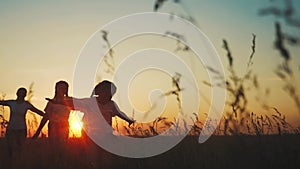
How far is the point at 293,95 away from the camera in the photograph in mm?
3764

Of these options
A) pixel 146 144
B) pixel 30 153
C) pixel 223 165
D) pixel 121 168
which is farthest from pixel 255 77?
pixel 30 153

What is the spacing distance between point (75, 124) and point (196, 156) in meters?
3.57

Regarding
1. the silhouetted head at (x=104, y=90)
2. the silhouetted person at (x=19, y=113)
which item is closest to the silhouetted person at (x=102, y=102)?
the silhouetted head at (x=104, y=90)

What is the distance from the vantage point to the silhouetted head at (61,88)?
912cm

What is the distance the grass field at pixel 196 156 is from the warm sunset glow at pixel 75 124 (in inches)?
34.2

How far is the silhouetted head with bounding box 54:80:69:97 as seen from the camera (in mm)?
9125

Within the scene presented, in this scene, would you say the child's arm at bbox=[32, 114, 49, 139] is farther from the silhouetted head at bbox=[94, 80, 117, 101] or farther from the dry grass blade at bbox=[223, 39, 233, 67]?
the dry grass blade at bbox=[223, 39, 233, 67]

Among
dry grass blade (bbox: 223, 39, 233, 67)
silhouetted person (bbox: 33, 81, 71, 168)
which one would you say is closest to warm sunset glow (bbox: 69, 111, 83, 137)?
silhouetted person (bbox: 33, 81, 71, 168)

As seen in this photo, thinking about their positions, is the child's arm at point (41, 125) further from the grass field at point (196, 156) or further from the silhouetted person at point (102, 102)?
the grass field at point (196, 156)

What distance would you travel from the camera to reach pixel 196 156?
5.92 meters

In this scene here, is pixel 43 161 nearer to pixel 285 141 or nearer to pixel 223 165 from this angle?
pixel 223 165

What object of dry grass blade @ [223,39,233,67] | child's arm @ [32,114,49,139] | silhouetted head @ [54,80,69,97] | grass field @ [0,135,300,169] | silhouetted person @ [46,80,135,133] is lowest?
grass field @ [0,135,300,169]

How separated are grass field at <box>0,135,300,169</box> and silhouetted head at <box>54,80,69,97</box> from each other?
123 centimetres

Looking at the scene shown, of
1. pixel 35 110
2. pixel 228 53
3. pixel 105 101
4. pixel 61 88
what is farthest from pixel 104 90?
pixel 228 53
